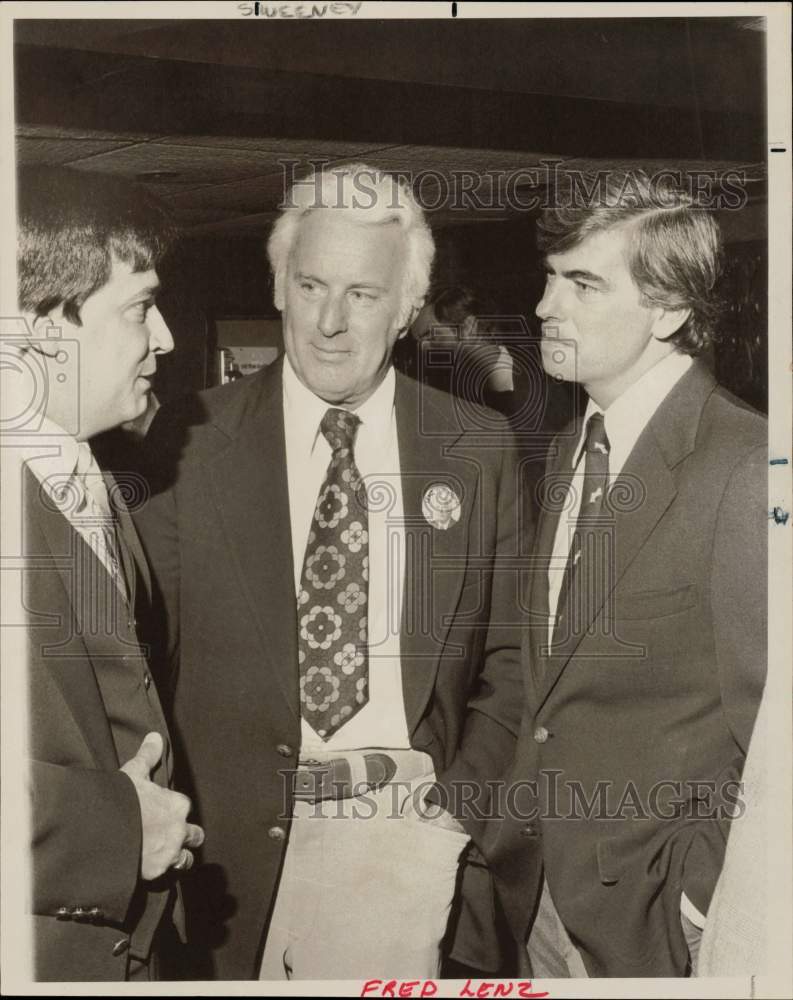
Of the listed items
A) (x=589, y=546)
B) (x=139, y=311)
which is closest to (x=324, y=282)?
(x=139, y=311)

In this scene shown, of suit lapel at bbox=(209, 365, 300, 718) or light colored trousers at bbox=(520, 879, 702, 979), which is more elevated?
suit lapel at bbox=(209, 365, 300, 718)

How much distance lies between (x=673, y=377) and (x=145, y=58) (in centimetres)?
145

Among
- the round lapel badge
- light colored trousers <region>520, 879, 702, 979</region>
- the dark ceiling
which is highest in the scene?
the dark ceiling

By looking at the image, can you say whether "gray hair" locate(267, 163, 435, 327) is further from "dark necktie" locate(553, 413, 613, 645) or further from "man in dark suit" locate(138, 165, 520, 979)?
"dark necktie" locate(553, 413, 613, 645)

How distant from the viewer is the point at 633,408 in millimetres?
3145

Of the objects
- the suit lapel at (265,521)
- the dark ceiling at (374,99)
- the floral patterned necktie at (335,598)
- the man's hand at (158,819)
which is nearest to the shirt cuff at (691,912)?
the floral patterned necktie at (335,598)

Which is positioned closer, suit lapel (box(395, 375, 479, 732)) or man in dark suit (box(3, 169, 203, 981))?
man in dark suit (box(3, 169, 203, 981))

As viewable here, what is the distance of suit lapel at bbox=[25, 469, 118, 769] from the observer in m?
3.02

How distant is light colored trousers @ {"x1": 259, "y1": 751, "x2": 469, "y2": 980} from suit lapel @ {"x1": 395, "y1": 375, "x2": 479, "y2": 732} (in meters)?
0.22

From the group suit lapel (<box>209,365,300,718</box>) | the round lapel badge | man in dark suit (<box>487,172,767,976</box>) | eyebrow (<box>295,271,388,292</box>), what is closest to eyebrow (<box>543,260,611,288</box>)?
man in dark suit (<box>487,172,767,976</box>)

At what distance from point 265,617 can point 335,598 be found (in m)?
0.17

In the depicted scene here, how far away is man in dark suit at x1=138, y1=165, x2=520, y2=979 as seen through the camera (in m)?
3.06

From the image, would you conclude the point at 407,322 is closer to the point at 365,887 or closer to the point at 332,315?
the point at 332,315

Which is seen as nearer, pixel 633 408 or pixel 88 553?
pixel 88 553
